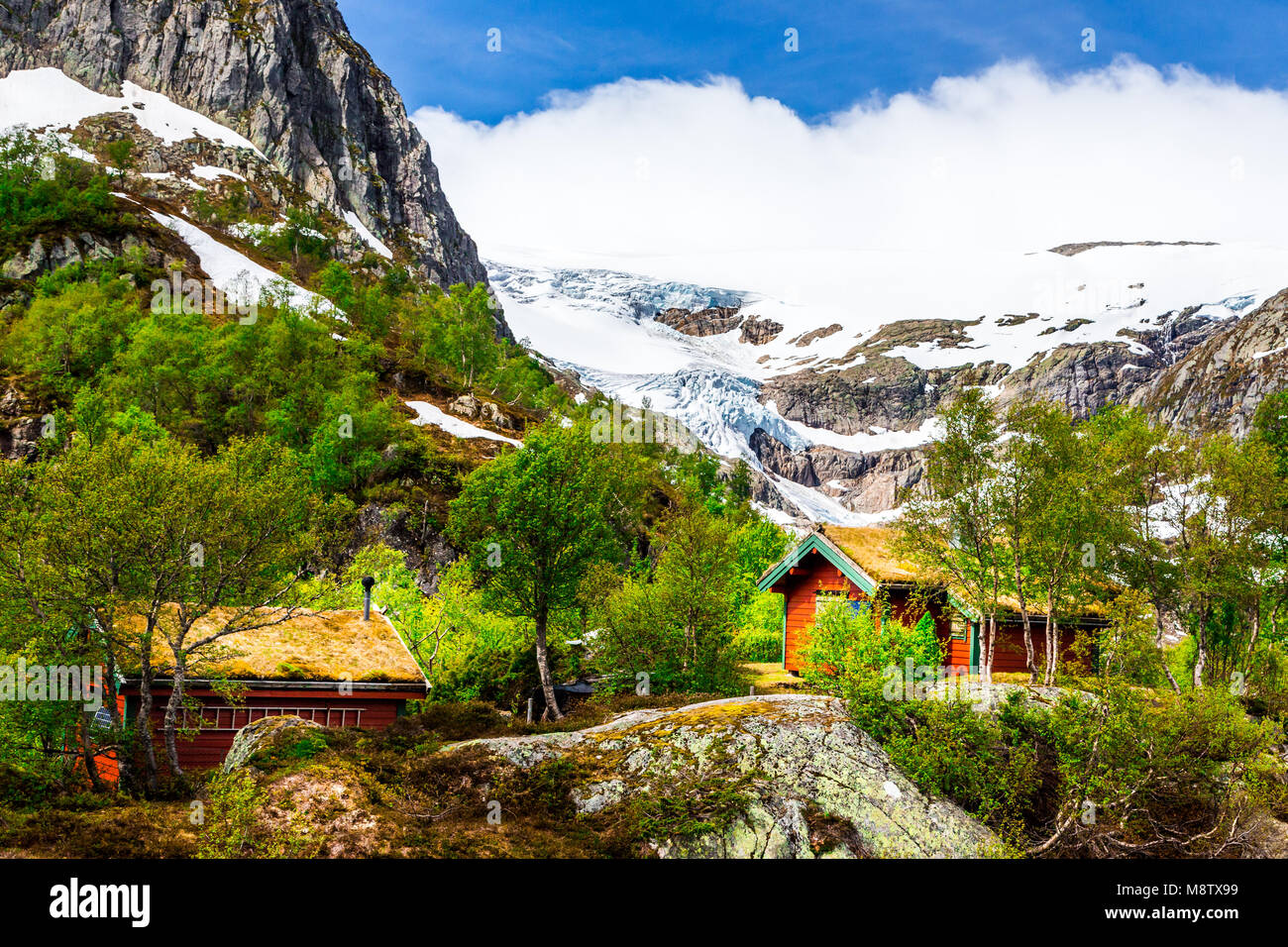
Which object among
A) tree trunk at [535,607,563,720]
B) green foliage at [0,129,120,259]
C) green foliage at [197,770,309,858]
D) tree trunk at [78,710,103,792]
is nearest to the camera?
green foliage at [197,770,309,858]

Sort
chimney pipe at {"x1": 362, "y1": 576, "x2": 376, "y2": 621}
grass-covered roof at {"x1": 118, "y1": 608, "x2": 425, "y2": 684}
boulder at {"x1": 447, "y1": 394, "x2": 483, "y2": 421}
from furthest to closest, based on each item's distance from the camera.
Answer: boulder at {"x1": 447, "y1": 394, "x2": 483, "y2": 421} < chimney pipe at {"x1": 362, "y1": 576, "x2": 376, "y2": 621} < grass-covered roof at {"x1": 118, "y1": 608, "x2": 425, "y2": 684}

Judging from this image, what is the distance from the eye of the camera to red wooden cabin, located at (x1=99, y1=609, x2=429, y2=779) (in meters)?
21.9

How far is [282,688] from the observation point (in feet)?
73.5

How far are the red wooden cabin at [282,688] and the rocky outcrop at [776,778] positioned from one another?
8844mm

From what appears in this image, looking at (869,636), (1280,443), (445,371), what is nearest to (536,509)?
(869,636)

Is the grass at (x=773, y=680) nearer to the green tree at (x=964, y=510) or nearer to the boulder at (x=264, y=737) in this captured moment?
the green tree at (x=964, y=510)

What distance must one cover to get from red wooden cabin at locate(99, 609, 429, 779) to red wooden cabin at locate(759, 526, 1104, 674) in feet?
44.5

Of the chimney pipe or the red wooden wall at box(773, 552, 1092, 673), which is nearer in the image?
the chimney pipe

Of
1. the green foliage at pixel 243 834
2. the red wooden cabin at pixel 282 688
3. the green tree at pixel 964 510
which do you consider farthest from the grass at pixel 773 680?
the green foliage at pixel 243 834

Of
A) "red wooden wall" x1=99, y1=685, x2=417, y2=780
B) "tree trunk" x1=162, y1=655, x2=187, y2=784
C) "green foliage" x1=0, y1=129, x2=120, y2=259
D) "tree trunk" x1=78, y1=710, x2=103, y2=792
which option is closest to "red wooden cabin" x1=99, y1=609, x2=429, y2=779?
"red wooden wall" x1=99, y1=685, x2=417, y2=780

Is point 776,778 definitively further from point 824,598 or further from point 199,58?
point 199,58

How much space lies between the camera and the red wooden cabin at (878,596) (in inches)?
1159

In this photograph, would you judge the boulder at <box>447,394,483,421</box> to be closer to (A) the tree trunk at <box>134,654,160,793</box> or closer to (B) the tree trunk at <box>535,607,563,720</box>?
(B) the tree trunk at <box>535,607,563,720</box>
